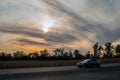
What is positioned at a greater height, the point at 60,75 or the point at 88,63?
the point at 88,63

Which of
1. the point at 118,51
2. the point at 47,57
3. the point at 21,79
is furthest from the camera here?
the point at 118,51

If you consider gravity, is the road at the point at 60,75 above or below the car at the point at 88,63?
below

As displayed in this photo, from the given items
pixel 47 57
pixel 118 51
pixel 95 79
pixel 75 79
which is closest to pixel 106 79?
pixel 95 79

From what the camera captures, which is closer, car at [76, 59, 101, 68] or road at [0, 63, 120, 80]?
road at [0, 63, 120, 80]

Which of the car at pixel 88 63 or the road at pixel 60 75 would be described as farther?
the car at pixel 88 63

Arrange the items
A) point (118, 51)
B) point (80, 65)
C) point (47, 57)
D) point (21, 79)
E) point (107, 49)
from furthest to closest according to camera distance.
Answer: point (107, 49), point (118, 51), point (47, 57), point (80, 65), point (21, 79)

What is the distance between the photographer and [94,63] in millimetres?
43875

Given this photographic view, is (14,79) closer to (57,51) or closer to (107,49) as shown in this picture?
(57,51)

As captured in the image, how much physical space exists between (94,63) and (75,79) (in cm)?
2293

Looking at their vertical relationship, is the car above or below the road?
above

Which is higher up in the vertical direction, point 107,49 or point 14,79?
point 107,49

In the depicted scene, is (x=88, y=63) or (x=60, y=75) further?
(x=88, y=63)

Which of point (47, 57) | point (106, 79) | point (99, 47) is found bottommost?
point (106, 79)

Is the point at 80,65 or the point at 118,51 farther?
the point at 118,51
